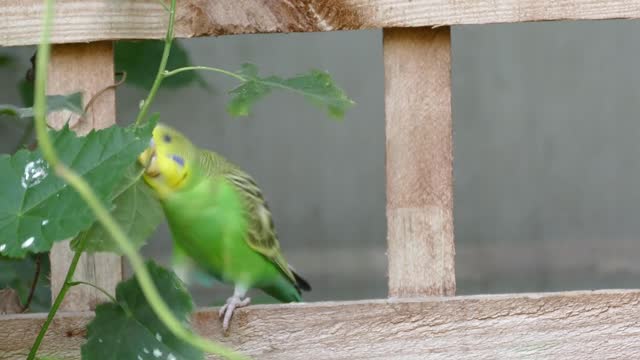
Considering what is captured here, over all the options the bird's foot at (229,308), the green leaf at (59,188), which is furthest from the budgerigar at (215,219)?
the green leaf at (59,188)

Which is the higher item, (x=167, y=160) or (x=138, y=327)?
(x=167, y=160)

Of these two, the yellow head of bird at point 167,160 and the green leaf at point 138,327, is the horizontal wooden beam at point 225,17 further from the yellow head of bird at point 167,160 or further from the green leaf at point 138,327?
the green leaf at point 138,327

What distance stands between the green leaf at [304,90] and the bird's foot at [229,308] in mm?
290

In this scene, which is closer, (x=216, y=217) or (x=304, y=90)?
(x=304, y=90)

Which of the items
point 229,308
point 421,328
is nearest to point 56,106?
point 229,308

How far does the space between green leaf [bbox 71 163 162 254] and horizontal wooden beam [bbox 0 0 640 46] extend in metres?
0.24

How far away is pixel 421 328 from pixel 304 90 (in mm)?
408

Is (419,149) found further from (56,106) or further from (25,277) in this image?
(25,277)

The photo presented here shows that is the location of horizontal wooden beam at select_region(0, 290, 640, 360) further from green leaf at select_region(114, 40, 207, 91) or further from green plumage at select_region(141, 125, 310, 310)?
green leaf at select_region(114, 40, 207, 91)

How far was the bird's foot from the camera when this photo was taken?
1.77 m

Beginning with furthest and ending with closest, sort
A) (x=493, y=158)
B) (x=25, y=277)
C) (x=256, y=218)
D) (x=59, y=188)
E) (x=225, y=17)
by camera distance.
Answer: (x=493, y=158) → (x=25, y=277) → (x=256, y=218) → (x=225, y=17) → (x=59, y=188)

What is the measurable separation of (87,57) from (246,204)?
302 mm

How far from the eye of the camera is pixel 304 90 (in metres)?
1.60

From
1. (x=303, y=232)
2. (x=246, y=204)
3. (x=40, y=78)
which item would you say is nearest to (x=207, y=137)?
(x=303, y=232)
